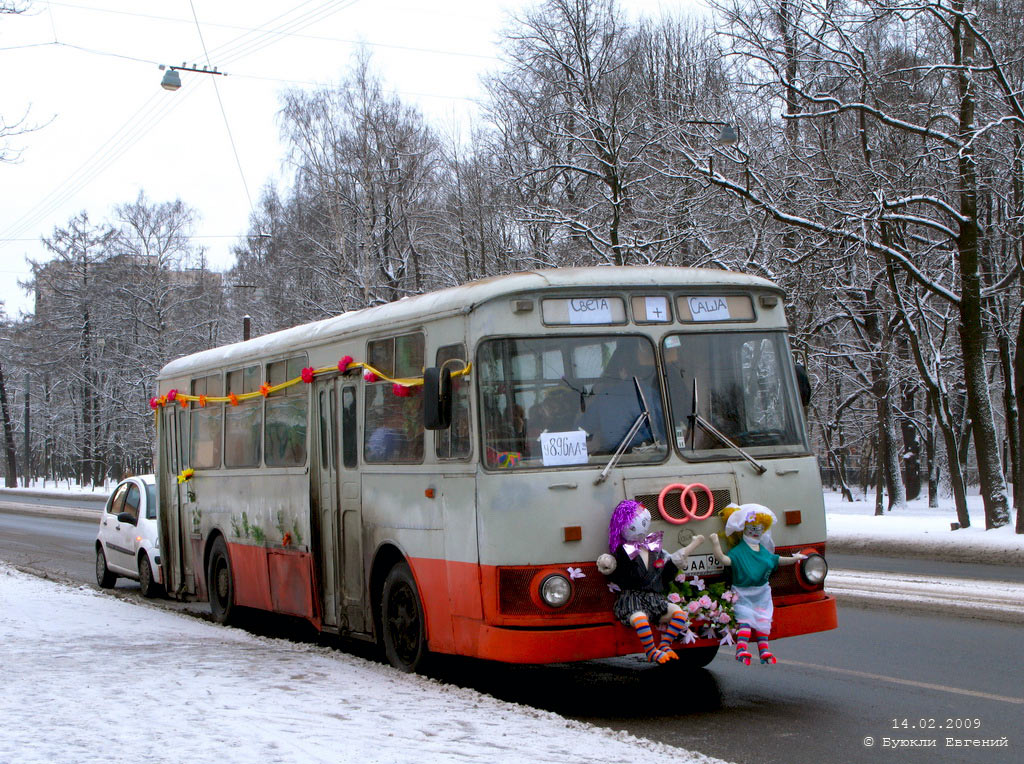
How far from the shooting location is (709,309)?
8.49 metres

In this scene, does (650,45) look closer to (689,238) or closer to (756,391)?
(689,238)

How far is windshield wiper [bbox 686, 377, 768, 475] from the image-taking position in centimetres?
812

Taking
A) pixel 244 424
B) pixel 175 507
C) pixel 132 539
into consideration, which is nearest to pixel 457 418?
pixel 244 424

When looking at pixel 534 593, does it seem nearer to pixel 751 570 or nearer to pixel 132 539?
pixel 751 570

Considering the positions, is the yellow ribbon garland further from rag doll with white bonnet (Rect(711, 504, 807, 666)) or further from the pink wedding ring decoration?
rag doll with white bonnet (Rect(711, 504, 807, 666))

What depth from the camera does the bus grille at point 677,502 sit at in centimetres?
780

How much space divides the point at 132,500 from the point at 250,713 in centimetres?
1114

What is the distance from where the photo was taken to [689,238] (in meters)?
27.1

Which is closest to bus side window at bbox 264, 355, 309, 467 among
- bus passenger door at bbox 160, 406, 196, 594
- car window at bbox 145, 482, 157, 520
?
bus passenger door at bbox 160, 406, 196, 594

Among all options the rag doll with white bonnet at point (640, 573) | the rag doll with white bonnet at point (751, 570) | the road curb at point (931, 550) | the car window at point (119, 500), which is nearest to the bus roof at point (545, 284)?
the rag doll with white bonnet at point (640, 573)

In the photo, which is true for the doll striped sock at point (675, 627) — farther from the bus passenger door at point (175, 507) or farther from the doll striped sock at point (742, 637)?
the bus passenger door at point (175, 507)

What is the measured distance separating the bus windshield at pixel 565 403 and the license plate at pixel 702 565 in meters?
0.68

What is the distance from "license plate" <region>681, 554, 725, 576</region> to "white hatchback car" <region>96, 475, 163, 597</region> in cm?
962

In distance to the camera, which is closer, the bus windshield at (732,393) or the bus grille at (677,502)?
the bus grille at (677,502)
